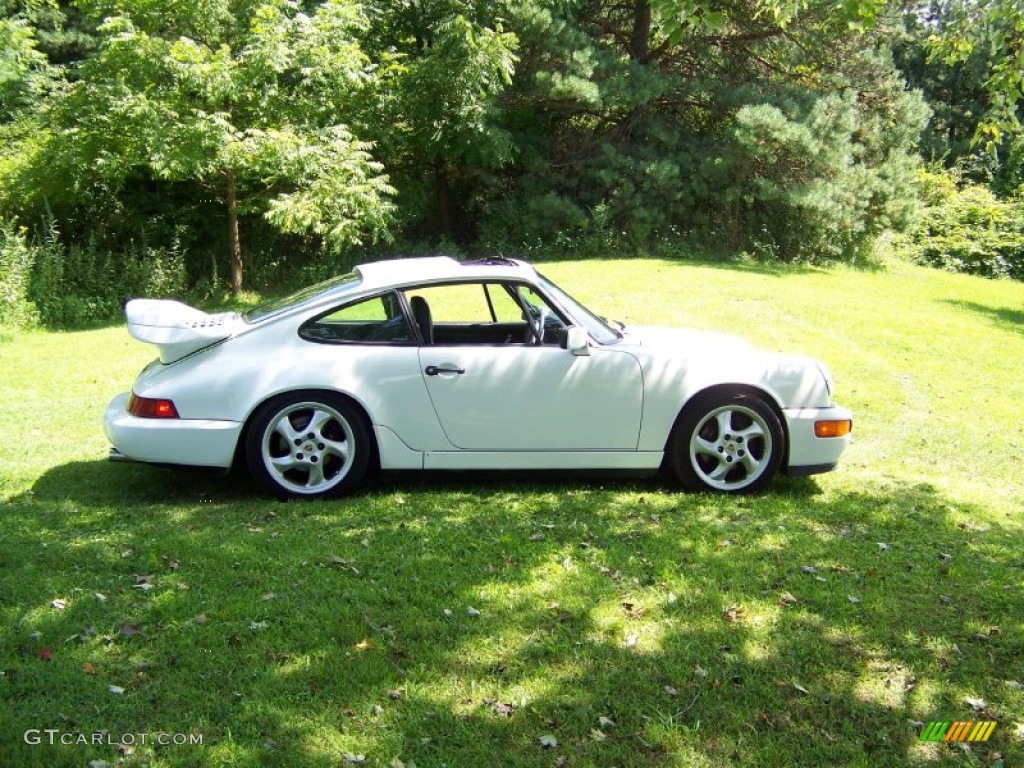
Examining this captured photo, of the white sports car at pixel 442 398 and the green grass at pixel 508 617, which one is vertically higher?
the white sports car at pixel 442 398

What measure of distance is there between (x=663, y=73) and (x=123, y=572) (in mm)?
18542

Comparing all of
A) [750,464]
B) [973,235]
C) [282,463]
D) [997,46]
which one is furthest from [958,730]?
[973,235]

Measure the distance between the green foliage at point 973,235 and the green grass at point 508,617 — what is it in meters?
18.1

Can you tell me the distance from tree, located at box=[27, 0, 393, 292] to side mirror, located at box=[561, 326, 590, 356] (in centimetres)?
994

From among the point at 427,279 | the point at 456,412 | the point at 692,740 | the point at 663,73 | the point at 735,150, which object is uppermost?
the point at 663,73

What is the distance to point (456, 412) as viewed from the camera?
590 centimetres

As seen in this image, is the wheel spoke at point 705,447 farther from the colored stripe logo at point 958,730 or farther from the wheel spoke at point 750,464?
the colored stripe logo at point 958,730

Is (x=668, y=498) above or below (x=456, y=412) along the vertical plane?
below

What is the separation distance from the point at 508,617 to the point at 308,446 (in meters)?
2.17

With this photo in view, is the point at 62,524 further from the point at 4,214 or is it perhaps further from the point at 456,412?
the point at 4,214

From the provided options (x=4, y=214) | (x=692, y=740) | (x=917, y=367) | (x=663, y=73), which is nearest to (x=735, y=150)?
(x=663, y=73)

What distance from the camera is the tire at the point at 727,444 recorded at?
6.00 metres

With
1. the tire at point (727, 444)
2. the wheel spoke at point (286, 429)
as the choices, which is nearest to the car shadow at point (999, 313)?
the tire at point (727, 444)

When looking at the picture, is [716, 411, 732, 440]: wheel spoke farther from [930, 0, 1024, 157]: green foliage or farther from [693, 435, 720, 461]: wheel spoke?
[930, 0, 1024, 157]: green foliage
